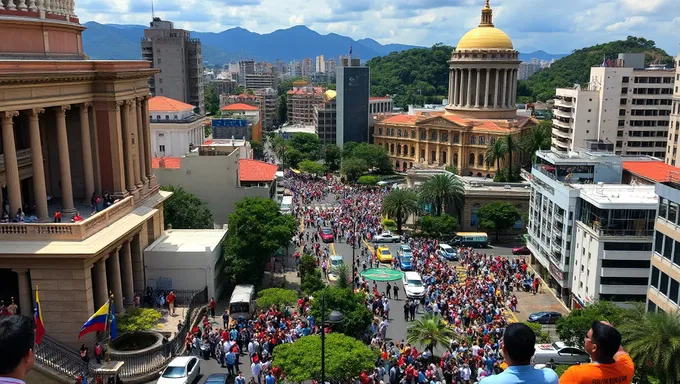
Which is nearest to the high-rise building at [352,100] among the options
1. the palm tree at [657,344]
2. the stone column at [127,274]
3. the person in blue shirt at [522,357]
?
the stone column at [127,274]

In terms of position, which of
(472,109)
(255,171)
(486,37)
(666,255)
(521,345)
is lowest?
(666,255)

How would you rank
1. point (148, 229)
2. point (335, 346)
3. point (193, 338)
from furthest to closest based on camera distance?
point (148, 229) → point (193, 338) → point (335, 346)

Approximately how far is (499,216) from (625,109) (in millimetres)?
34628

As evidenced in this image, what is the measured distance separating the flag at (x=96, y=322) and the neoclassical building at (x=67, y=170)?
2980mm

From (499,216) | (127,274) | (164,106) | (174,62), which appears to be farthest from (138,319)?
(174,62)

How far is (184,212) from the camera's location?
47.8 meters

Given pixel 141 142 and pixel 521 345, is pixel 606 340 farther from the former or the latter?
pixel 141 142

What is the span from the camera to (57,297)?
91.0 ft

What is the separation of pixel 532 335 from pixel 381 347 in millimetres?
24861

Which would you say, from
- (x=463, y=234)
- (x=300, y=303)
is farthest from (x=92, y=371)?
(x=463, y=234)

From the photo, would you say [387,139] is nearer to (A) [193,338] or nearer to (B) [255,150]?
(B) [255,150]

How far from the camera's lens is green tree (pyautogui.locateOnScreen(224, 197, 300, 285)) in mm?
39844

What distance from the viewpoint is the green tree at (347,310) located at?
3067cm

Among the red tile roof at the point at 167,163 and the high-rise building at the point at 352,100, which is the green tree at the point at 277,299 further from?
the high-rise building at the point at 352,100
